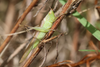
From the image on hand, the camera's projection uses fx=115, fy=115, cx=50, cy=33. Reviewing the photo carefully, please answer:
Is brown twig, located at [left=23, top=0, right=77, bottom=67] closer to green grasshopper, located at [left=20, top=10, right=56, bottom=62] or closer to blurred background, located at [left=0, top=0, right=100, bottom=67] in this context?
green grasshopper, located at [left=20, top=10, right=56, bottom=62]

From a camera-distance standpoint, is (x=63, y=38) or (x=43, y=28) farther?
(x=63, y=38)

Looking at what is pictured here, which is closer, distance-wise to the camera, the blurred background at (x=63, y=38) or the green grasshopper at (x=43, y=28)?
the green grasshopper at (x=43, y=28)

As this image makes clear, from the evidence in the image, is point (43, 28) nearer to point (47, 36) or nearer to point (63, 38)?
point (47, 36)

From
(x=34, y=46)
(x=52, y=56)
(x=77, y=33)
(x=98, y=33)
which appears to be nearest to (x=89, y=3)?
(x=77, y=33)

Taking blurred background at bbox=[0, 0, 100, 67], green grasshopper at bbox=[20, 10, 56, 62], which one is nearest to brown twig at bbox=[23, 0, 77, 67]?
green grasshopper at bbox=[20, 10, 56, 62]

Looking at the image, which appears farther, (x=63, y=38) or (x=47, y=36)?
→ (x=63, y=38)

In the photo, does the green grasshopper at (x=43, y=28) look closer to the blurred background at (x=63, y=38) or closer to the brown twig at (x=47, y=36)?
the brown twig at (x=47, y=36)

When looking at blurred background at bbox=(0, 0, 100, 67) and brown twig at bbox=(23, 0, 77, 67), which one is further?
blurred background at bbox=(0, 0, 100, 67)

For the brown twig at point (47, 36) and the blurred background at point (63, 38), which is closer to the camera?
the brown twig at point (47, 36)

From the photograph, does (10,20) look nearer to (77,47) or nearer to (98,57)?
(77,47)

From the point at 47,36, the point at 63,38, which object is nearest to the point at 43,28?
the point at 47,36

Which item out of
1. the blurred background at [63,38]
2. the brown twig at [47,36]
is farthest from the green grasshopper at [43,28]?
the blurred background at [63,38]
